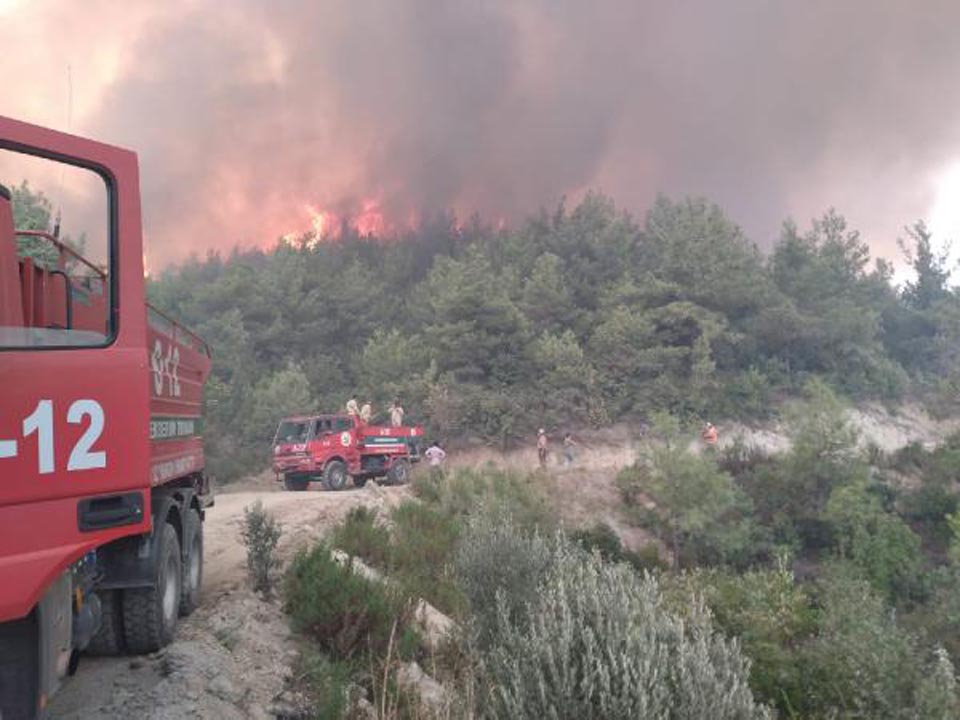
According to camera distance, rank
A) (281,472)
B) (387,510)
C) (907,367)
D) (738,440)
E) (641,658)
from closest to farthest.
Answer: (641,658) → (387,510) → (281,472) → (738,440) → (907,367)

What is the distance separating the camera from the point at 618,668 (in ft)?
15.1

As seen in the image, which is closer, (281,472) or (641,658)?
(641,658)

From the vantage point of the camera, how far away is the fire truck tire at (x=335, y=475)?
2334 cm

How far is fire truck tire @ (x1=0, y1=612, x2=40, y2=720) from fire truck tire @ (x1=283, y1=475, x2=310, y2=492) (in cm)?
2049

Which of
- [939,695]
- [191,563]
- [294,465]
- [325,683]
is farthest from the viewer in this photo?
[294,465]

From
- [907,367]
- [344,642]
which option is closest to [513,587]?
[344,642]

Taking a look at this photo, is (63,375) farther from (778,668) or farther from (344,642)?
(778,668)

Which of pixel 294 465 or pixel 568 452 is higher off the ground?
pixel 294 465

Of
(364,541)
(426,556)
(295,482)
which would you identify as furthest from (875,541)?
(364,541)

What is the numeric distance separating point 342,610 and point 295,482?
16884 mm

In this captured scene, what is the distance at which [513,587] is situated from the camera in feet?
28.5

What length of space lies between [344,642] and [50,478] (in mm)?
4503

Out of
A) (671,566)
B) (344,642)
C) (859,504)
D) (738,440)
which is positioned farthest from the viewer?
(738,440)

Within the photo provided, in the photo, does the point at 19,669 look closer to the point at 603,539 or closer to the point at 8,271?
the point at 8,271
